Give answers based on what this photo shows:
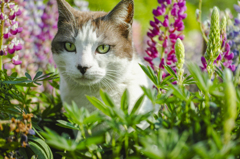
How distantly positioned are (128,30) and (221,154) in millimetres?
816

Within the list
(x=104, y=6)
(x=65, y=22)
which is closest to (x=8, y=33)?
(x=65, y=22)

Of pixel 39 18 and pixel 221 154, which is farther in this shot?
pixel 39 18

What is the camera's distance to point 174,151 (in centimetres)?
39

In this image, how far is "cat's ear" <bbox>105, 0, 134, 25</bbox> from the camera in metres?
1.01

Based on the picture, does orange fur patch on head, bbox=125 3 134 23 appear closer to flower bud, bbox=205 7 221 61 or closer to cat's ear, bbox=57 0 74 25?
cat's ear, bbox=57 0 74 25

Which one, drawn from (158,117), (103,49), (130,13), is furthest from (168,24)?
(158,117)

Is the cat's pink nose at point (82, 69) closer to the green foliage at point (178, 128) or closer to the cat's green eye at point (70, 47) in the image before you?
the cat's green eye at point (70, 47)

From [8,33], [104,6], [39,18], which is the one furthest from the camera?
[104,6]

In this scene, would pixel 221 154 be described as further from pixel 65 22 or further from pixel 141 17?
pixel 141 17

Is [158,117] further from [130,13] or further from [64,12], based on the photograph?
[64,12]

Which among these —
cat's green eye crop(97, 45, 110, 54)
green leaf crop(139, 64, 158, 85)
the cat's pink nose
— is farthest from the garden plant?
cat's green eye crop(97, 45, 110, 54)

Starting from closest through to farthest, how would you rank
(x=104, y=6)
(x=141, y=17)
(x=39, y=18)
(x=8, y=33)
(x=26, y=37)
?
(x=8, y=33) → (x=26, y=37) → (x=39, y=18) → (x=104, y=6) → (x=141, y=17)

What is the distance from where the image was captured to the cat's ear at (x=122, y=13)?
1.01 m

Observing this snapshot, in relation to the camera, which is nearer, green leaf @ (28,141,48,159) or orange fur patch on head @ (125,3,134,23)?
green leaf @ (28,141,48,159)
